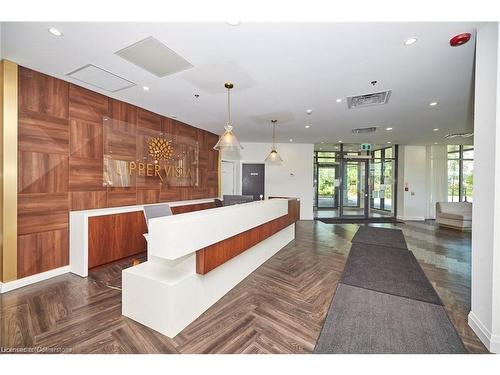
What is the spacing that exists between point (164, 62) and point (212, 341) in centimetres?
318

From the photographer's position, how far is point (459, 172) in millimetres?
8656

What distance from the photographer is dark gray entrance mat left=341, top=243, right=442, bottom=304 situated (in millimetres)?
2769

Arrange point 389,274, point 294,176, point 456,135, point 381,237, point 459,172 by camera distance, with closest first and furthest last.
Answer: point 389,274 → point 381,237 → point 456,135 → point 294,176 → point 459,172

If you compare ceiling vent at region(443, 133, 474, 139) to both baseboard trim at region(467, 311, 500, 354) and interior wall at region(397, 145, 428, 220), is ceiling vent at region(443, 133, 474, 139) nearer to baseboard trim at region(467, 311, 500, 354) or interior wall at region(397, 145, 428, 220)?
interior wall at region(397, 145, 428, 220)

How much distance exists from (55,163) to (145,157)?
1.58m

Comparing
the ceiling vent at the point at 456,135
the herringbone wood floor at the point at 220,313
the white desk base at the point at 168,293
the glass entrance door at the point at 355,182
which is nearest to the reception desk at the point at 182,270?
the white desk base at the point at 168,293

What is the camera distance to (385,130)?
237 inches

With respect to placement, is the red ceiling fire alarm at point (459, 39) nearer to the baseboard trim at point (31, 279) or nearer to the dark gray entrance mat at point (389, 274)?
the dark gray entrance mat at point (389, 274)

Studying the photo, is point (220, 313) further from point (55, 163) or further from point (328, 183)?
point (328, 183)

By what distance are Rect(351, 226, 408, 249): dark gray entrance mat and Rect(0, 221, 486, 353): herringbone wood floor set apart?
130 centimetres

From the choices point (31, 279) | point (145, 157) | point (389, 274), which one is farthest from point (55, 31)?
point (389, 274)

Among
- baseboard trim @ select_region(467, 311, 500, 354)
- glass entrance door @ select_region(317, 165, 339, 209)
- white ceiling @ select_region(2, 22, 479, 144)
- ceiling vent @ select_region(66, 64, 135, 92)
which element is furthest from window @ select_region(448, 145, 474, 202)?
ceiling vent @ select_region(66, 64, 135, 92)
